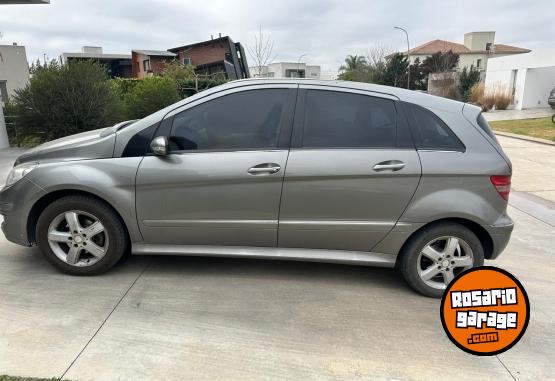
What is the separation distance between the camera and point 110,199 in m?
3.38

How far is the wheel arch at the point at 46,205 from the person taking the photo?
3.43m

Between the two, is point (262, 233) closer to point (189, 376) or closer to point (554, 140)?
point (189, 376)

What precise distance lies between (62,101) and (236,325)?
10.4 metres

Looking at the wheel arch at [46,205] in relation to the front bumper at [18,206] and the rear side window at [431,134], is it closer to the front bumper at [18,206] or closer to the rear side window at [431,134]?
the front bumper at [18,206]

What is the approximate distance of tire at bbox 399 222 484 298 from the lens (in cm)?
328

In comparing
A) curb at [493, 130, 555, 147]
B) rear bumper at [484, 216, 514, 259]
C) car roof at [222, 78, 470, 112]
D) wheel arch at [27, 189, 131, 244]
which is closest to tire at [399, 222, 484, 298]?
rear bumper at [484, 216, 514, 259]

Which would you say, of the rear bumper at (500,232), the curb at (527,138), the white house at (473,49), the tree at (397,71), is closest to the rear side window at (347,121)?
the rear bumper at (500,232)

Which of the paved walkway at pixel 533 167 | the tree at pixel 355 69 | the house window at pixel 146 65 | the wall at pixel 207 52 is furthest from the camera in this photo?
the tree at pixel 355 69

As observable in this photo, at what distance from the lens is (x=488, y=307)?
199 cm

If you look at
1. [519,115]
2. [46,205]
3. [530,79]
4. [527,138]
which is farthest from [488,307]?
[530,79]

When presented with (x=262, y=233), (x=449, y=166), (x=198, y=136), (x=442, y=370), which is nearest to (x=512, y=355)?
(x=442, y=370)

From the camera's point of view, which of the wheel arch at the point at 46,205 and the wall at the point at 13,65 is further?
the wall at the point at 13,65

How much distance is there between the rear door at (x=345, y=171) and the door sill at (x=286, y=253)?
0.06m

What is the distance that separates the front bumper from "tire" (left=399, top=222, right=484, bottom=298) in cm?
308
